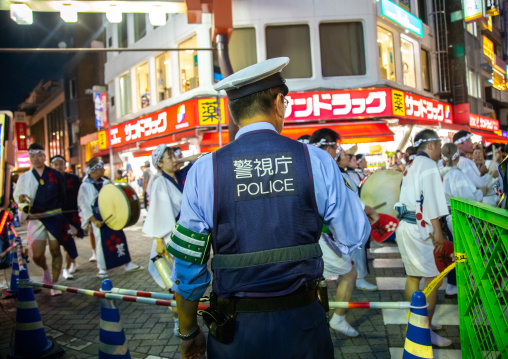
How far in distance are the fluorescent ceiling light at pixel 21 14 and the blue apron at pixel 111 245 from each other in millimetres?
4197

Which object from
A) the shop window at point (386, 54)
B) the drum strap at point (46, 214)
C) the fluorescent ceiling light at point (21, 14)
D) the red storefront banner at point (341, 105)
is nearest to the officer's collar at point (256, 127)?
the drum strap at point (46, 214)

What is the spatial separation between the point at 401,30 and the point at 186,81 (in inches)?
353

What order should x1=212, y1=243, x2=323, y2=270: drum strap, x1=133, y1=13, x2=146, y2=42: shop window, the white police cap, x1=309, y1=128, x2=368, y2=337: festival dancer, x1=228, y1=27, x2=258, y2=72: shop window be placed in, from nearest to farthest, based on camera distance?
x1=212, y1=243, x2=323, y2=270: drum strap < the white police cap < x1=309, y1=128, x2=368, y2=337: festival dancer < x1=228, y1=27, x2=258, y2=72: shop window < x1=133, y1=13, x2=146, y2=42: shop window

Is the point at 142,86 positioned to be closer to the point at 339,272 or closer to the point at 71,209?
the point at 71,209

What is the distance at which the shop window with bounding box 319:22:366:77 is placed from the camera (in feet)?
48.5

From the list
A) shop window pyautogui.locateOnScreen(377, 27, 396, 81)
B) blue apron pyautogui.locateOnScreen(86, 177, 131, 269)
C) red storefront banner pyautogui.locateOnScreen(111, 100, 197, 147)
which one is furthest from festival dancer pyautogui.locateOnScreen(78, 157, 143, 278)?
shop window pyautogui.locateOnScreen(377, 27, 396, 81)

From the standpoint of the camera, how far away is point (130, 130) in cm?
1888

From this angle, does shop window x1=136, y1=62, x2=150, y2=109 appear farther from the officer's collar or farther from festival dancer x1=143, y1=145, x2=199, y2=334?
the officer's collar

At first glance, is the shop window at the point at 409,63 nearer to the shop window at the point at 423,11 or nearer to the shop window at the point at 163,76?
the shop window at the point at 423,11

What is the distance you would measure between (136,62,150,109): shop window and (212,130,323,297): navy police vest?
18203mm

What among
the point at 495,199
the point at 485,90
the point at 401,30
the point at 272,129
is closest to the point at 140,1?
the point at 495,199

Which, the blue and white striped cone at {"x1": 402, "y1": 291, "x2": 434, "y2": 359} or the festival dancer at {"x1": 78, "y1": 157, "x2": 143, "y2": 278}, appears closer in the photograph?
the blue and white striped cone at {"x1": 402, "y1": 291, "x2": 434, "y2": 359}

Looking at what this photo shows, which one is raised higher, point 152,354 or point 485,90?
point 485,90

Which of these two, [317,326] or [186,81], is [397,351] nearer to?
[317,326]
